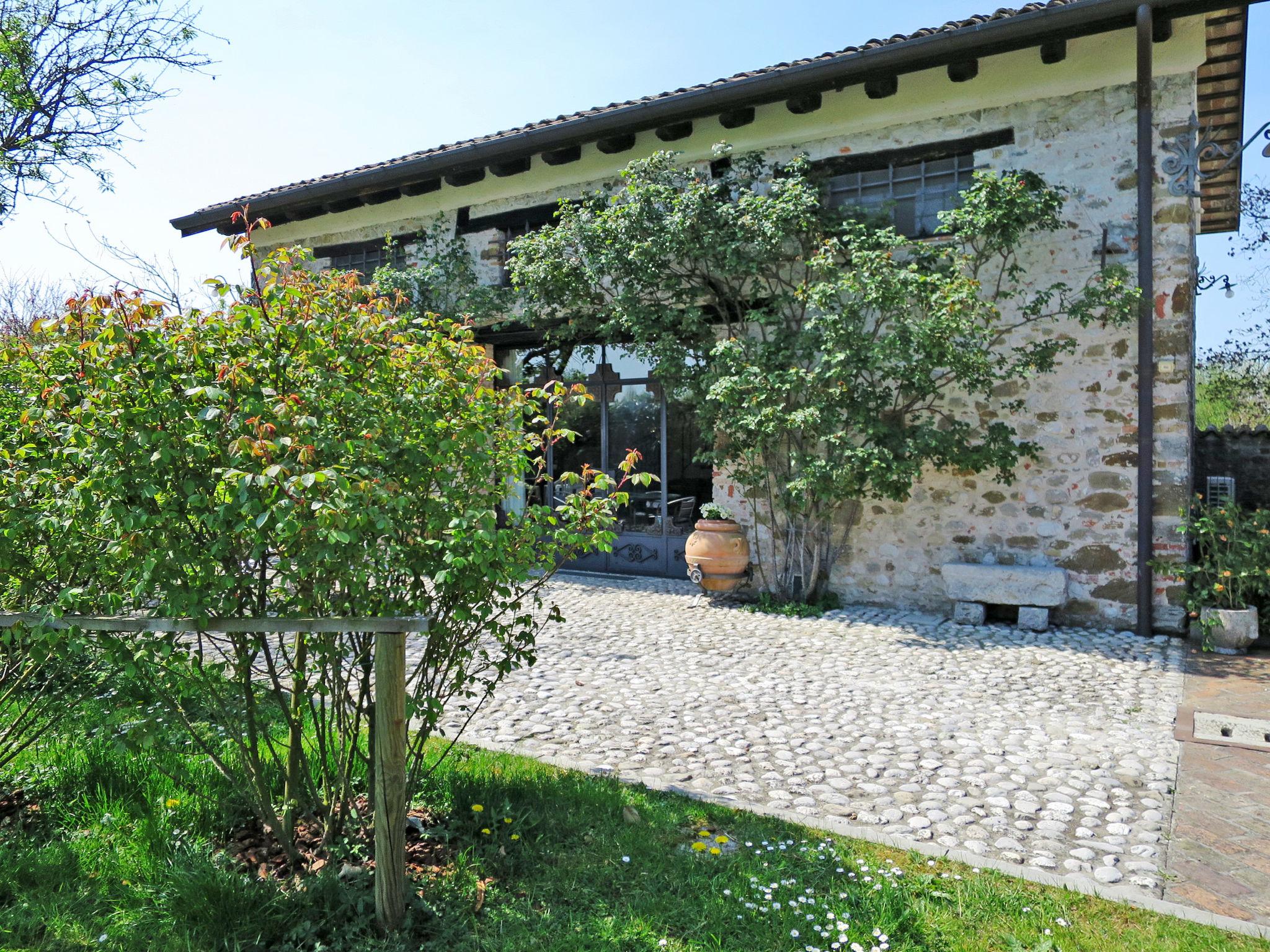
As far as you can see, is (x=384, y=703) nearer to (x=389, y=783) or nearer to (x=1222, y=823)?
(x=389, y=783)

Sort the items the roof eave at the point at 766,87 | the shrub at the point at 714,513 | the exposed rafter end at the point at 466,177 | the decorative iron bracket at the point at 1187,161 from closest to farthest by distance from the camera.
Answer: the roof eave at the point at 766,87 < the decorative iron bracket at the point at 1187,161 < the shrub at the point at 714,513 < the exposed rafter end at the point at 466,177

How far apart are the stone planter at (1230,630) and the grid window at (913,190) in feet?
12.4

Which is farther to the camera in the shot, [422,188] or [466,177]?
[422,188]

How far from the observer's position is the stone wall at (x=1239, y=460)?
8430mm

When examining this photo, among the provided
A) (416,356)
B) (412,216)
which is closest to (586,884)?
(416,356)

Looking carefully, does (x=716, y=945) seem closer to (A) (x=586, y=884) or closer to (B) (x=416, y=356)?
(A) (x=586, y=884)

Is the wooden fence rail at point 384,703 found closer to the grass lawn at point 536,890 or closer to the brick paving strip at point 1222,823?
the grass lawn at point 536,890

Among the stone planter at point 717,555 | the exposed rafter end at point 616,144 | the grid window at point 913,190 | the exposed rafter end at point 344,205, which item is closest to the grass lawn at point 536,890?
the stone planter at point 717,555

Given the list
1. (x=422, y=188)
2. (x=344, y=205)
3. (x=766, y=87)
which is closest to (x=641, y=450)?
(x=766, y=87)

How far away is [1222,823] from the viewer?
9.73 feet

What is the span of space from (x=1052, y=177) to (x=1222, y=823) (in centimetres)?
545

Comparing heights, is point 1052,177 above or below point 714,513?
above

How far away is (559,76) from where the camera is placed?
806cm

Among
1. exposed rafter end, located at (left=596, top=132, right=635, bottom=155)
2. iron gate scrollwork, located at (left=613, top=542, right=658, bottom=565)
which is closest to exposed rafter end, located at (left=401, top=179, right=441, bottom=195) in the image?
exposed rafter end, located at (left=596, top=132, right=635, bottom=155)
